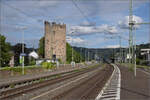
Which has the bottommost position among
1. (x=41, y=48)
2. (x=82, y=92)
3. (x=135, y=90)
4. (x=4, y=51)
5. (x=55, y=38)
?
(x=82, y=92)

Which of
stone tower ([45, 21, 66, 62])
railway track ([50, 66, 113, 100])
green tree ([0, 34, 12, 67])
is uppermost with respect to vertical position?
stone tower ([45, 21, 66, 62])

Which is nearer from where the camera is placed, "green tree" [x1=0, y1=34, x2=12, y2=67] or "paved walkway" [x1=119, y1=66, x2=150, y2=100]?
"paved walkway" [x1=119, y1=66, x2=150, y2=100]

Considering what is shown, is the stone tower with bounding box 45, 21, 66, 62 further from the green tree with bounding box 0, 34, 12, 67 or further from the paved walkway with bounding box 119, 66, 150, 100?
the paved walkway with bounding box 119, 66, 150, 100

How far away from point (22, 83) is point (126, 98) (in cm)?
1463

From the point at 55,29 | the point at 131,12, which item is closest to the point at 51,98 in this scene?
the point at 131,12

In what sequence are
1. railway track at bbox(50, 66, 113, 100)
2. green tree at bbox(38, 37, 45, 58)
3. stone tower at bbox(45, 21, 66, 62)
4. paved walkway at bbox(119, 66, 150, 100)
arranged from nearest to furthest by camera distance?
paved walkway at bbox(119, 66, 150, 100) < railway track at bbox(50, 66, 113, 100) < stone tower at bbox(45, 21, 66, 62) < green tree at bbox(38, 37, 45, 58)

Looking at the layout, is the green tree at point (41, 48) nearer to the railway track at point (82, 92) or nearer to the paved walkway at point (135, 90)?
the paved walkway at point (135, 90)

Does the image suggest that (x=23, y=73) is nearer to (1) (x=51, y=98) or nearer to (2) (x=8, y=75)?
(2) (x=8, y=75)

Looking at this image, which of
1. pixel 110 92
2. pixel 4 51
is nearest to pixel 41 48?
pixel 4 51

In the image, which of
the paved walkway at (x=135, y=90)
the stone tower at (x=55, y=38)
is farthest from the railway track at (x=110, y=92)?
the stone tower at (x=55, y=38)

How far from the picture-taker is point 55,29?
101000 millimetres

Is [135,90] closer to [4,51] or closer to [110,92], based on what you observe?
[110,92]

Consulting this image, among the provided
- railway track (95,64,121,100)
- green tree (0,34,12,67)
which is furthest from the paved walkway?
green tree (0,34,12,67)

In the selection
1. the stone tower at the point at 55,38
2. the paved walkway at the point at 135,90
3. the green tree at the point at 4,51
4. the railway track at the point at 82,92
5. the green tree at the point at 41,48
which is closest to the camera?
the paved walkway at the point at 135,90
